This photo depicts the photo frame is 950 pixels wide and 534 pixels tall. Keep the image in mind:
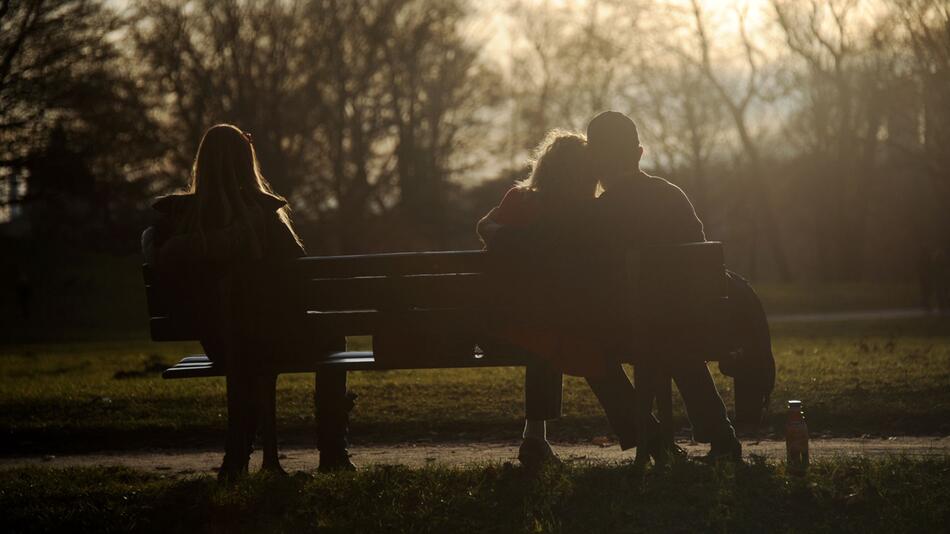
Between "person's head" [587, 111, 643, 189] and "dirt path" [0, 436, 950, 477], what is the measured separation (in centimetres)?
161

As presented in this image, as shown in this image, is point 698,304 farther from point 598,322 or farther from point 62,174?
point 62,174

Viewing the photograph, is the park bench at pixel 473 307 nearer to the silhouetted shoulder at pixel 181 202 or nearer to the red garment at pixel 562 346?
the red garment at pixel 562 346

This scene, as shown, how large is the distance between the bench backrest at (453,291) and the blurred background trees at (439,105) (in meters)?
27.0

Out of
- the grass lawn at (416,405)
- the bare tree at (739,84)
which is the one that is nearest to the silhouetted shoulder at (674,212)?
the grass lawn at (416,405)

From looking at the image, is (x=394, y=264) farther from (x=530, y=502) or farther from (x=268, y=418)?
(x=530, y=502)

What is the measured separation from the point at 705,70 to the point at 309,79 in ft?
53.4

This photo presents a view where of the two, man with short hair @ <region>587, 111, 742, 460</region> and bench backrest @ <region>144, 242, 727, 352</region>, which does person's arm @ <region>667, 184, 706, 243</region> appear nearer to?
man with short hair @ <region>587, 111, 742, 460</region>

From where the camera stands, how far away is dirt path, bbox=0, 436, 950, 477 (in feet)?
23.1

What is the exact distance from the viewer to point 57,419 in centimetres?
967

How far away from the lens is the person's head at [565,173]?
242 inches

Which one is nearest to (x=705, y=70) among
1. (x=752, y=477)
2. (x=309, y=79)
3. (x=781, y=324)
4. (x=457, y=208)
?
(x=457, y=208)

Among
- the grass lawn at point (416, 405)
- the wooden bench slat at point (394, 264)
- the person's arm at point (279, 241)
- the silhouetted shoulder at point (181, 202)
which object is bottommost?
the grass lawn at point (416, 405)

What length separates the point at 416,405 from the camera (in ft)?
32.9

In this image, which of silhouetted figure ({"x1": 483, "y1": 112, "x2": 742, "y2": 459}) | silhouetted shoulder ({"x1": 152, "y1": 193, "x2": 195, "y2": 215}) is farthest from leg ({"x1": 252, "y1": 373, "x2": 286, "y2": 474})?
silhouetted figure ({"x1": 483, "y1": 112, "x2": 742, "y2": 459})
